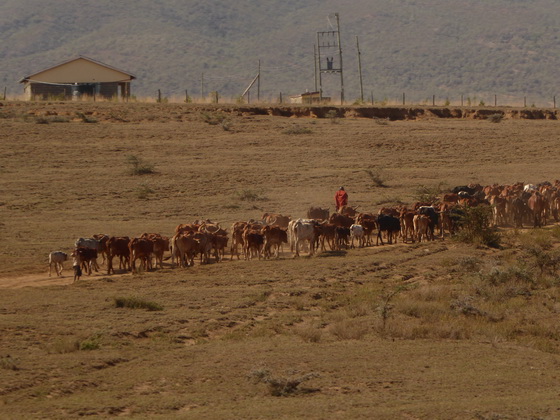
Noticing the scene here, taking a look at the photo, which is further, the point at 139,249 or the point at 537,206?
the point at 537,206

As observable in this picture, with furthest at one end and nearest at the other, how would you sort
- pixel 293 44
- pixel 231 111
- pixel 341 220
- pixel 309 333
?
pixel 293 44
pixel 231 111
pixel 341 220
pixel 309 333

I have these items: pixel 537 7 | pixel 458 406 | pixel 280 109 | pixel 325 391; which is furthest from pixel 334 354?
pixel 537 7

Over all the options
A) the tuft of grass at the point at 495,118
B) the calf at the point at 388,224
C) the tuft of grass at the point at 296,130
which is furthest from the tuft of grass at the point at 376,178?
the tuft of grass at the point at 495,118

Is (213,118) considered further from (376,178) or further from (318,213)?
(318,213)

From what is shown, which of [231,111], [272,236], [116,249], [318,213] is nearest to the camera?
[116,249]

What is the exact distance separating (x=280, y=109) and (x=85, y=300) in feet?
111

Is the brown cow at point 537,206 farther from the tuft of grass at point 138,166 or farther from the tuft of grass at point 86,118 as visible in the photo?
the tuft of grass at point 86,118

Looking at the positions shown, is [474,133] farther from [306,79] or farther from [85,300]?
[306,79]

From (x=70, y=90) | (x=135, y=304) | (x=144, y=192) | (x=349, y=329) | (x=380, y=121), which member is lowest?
(x=349, y=329)

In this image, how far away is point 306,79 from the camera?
126438mm

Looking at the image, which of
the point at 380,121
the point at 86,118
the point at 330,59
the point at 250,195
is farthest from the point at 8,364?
the point at 330,59

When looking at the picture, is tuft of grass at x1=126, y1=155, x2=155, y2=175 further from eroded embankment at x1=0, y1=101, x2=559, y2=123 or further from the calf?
the calf

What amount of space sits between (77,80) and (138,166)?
70.3 feet

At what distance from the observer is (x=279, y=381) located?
45.6ft
